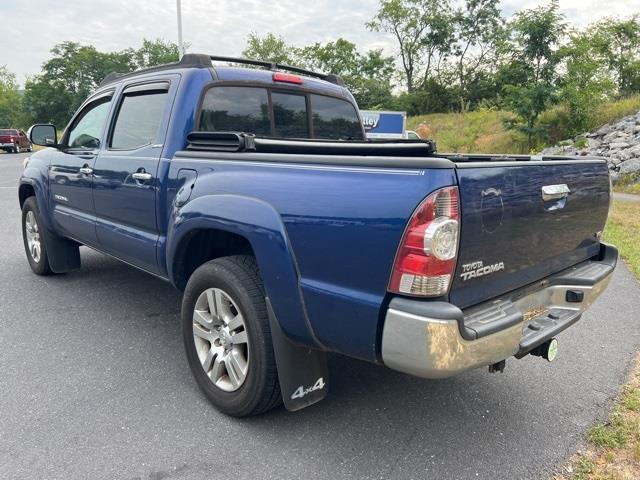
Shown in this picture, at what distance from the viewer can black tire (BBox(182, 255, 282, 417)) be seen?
2.62 meters

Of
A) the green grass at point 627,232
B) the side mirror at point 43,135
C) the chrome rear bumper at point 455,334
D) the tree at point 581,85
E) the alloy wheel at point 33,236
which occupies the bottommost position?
the green grass at point 627,232

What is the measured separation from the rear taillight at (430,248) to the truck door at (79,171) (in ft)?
10.1

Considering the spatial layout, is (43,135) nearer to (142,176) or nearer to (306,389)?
(142,176)

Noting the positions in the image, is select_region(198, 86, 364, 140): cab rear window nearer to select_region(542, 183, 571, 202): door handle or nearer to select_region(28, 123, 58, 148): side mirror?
select_region(542, 183, 571, 202): door handle

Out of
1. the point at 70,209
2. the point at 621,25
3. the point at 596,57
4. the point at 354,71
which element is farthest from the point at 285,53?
the point at 70,209

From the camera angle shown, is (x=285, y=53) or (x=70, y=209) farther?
(x=285, y=53)

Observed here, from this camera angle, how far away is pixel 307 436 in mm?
2740

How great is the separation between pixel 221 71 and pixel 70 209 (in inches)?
80.7

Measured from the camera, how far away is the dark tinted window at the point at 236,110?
3537mm

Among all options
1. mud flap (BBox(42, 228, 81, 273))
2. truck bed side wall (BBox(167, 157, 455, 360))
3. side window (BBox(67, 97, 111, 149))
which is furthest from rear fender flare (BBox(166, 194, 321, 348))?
mud flap (BBox(42, 228, 81, 273))

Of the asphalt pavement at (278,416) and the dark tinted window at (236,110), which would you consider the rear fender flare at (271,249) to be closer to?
the asphalt pavement at (278,416)

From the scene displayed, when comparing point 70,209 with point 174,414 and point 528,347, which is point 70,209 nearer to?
point 174,414

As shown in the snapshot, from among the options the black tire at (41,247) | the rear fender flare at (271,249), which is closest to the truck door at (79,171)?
the black tire at (41,247)

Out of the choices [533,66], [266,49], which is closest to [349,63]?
[266,49]
